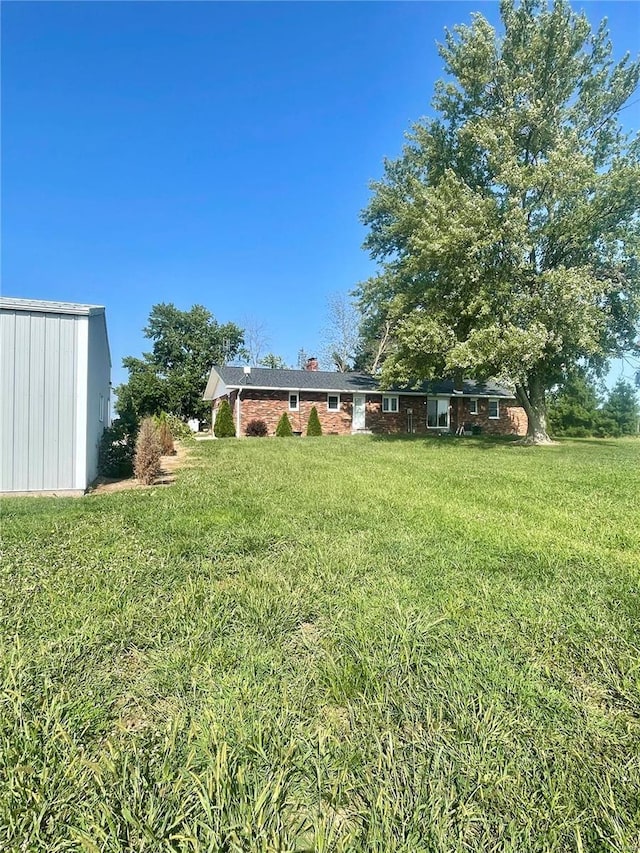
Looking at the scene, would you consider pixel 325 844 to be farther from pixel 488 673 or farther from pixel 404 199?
pixel 404 199

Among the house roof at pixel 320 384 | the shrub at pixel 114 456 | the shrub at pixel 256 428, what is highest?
the house roof at pixel 320 384

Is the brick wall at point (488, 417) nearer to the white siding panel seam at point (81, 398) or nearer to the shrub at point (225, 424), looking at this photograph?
the shrub at point (225, 424)

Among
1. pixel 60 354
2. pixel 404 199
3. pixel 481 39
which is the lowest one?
pixel 60 354

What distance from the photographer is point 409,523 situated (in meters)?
4.82

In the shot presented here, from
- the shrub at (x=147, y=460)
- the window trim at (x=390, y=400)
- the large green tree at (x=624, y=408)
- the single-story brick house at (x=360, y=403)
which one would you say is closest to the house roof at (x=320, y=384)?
the single-story brick house at (x=360, y=403)

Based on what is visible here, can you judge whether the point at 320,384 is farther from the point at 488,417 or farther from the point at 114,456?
the point at 114,456

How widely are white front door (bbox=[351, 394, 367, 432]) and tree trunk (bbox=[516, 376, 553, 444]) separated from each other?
8.27 metres

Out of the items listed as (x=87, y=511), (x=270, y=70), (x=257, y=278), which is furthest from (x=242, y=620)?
(x=257, y=278)

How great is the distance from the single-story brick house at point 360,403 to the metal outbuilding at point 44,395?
47.2ft

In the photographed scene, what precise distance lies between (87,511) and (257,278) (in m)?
28.1

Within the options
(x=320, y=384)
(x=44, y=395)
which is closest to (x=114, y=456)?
(x=44, y=395)

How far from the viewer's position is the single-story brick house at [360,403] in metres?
22.1

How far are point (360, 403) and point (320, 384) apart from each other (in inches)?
97.3

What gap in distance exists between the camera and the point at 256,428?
70.7 feet
